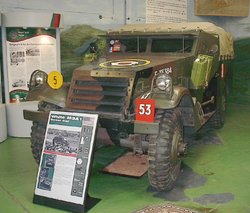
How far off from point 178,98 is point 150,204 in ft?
3.59

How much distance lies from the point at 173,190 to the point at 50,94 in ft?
5.88

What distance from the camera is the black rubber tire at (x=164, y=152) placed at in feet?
11.8

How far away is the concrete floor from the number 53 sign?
33.1 inches

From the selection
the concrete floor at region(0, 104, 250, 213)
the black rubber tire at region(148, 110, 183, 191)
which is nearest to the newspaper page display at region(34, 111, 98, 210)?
the concrete floor at region(0, 104, 250, 213)

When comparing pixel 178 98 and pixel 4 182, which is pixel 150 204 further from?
pixel 4 182

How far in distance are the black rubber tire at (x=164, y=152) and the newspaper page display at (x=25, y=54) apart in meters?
3.05

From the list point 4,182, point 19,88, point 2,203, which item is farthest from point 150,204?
point 19,88

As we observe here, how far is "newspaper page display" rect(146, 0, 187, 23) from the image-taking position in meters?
8.59

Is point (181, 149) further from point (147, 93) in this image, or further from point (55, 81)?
point (55, 81)

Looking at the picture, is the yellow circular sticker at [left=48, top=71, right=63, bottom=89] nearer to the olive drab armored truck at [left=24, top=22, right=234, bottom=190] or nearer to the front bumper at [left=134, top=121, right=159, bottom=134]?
the olive drab armored truck at [left=24, top=22, right=234, bottom=190]

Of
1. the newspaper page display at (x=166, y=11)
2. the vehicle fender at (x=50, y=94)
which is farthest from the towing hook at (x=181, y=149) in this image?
the newspaper page display at (x=166, y=11)

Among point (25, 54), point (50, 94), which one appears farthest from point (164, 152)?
point (25, 54)

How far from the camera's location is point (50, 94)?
4309 mm

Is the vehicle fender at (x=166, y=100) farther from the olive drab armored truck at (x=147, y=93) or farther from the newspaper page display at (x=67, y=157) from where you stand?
the newspaper page display at (x=67, y=157)
